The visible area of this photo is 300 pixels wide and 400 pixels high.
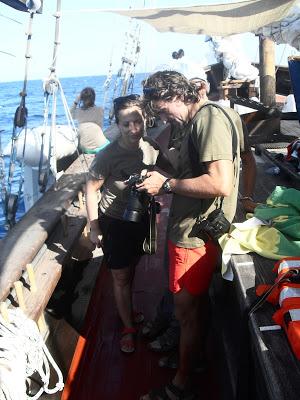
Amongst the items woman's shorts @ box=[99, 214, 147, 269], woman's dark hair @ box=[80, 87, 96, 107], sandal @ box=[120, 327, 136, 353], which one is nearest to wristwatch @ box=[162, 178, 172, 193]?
woman's shorts @ box=[99, 214, 147, 269]

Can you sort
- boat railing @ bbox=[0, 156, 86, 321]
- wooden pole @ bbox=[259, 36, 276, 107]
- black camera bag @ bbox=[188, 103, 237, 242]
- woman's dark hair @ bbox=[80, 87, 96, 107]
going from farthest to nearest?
wooden pole @ bbox=[259, 36, 276, 107], woman's dark hair @ bbox=[80, 87, 96, 107], boat railing @ bbox=[0, 156, 86, 321], black camera bag @ bbox=[188, 103, 237, 242]

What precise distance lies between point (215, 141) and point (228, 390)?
→ 1404 millimetres

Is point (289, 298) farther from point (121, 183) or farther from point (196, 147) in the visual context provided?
point (121, 183)

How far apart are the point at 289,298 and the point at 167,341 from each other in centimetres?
145

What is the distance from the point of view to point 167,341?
96.6 inches

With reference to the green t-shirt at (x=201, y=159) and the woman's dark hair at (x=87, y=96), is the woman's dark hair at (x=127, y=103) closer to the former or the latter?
the green t-shirt at (x=201, y=159)

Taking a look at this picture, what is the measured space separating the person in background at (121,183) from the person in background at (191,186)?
29 centimetres

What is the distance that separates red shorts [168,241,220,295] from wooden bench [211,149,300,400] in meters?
0.18

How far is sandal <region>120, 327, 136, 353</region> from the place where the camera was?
2.49 meters

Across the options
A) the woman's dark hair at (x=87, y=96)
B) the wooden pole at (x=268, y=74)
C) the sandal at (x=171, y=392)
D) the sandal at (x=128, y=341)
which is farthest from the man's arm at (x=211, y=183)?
the wooden pole at (x=268, y=74)

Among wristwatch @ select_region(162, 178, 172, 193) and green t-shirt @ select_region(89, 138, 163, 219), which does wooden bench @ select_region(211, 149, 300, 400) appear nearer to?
wristwatch @ select_region(162, 178, 172, 193)

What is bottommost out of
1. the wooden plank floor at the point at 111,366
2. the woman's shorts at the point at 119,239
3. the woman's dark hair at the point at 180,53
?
the wooden plank floor at the point at 111,366

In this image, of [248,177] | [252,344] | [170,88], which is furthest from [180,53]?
[252,344]

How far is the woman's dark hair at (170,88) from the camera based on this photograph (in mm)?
1655
